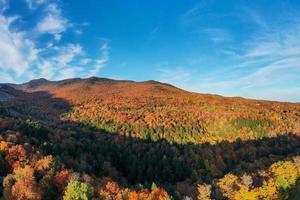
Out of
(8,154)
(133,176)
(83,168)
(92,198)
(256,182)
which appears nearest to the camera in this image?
(92,198)

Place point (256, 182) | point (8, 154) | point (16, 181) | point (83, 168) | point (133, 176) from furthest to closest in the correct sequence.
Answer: point (133, 176)
point (83, 168)
point (256, 182)
point (8, 154)
point (16, 181)

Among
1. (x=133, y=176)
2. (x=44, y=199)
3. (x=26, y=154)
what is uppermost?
(x=26, y=154)

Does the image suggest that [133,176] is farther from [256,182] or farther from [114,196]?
[114,196]

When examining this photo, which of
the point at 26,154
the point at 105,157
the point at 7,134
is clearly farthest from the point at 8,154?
the point at 105,157

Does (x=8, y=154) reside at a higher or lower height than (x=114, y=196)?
higher

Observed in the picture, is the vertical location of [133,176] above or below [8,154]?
below

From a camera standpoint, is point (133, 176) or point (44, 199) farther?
point (133, 176)

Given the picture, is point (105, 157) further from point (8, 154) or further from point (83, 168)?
point (8, 154)

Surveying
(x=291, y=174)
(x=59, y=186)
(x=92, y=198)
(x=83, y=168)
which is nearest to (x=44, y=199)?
(x=59, y=186)

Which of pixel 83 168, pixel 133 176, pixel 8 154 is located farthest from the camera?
pixel 133 176
